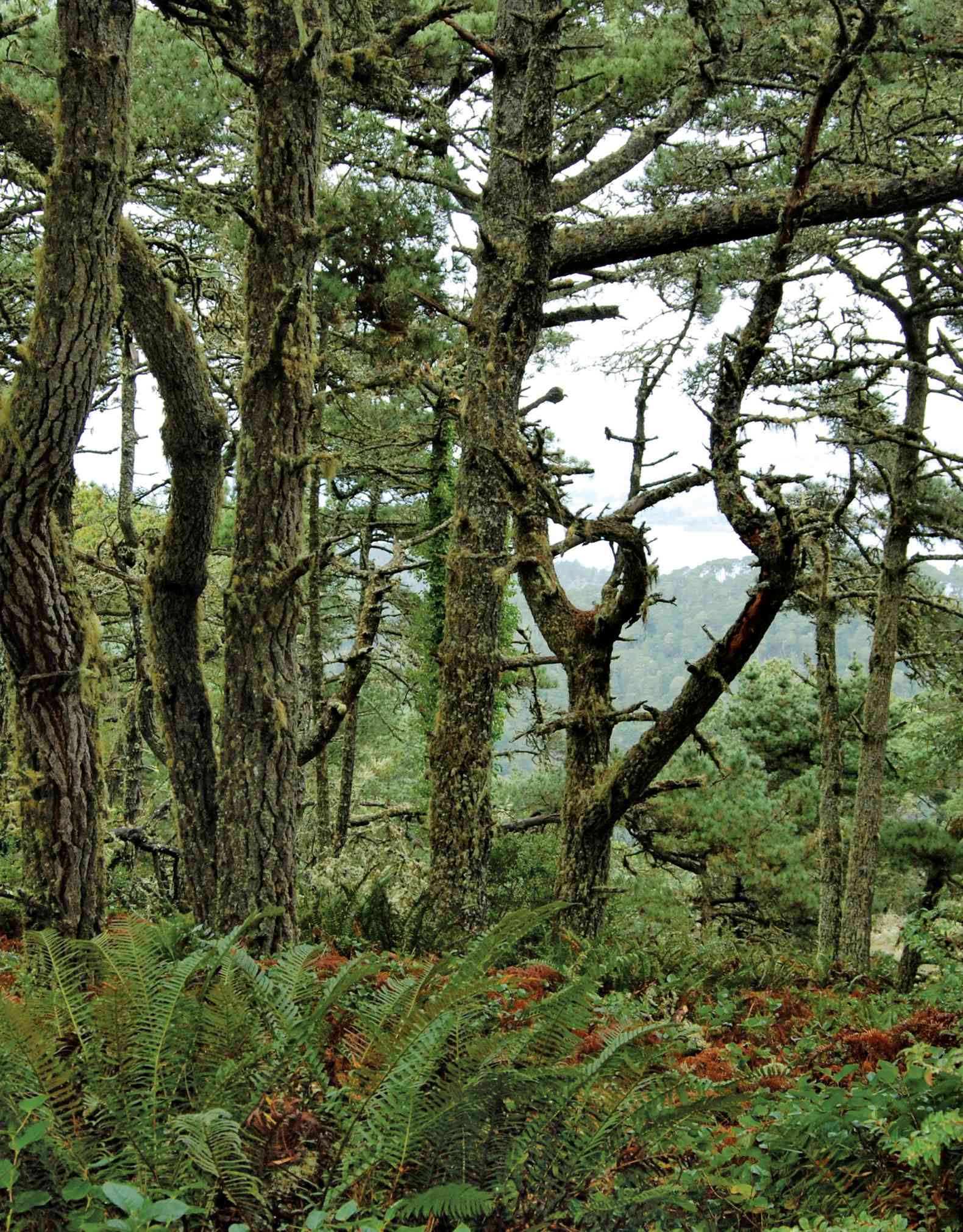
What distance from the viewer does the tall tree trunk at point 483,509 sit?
694 centimetres

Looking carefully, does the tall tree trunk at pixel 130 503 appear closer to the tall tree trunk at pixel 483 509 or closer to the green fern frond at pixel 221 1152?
the tall tree trunk at pixel 483 509

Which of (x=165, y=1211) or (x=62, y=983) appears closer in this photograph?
(x=165, y=1211)

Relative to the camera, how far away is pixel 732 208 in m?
7.12

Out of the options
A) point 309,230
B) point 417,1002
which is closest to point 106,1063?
point 417,1002

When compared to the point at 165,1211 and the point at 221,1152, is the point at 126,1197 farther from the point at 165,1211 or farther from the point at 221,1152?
the point at 221,1152

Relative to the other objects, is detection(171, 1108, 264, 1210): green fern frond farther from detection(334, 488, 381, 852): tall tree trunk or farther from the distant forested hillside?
the distant forested hillside

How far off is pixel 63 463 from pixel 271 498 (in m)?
1.06

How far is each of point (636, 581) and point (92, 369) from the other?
3243 millimetres

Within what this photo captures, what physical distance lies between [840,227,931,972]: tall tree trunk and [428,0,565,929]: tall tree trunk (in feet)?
18.0

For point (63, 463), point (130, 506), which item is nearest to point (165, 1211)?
point (63, 463)

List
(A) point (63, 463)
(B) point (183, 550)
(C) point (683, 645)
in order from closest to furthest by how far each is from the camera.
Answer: (A) point (63, 463), (B) point (183, 550), (C) point (683, 645)

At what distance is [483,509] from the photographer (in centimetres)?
727

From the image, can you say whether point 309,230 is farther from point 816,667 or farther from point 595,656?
point 816,667

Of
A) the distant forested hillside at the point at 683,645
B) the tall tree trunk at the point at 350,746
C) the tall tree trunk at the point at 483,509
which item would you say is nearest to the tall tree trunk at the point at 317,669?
the tall tree trunk at the point at 350,746
